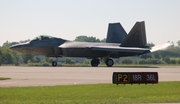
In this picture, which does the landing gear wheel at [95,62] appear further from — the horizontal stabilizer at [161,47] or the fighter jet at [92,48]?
the horizontal stabilizer at [161,47]

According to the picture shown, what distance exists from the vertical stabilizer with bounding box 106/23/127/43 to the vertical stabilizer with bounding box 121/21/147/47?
5144mm

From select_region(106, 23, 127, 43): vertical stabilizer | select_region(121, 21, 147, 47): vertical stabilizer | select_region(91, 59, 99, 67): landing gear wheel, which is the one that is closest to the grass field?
select_region(91, 59, 99, 67): landing gear wheel

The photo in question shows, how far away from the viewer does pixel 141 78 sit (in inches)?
771

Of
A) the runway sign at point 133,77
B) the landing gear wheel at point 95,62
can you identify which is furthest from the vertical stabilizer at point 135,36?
the runway sign at point 133,77

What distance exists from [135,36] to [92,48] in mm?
5864

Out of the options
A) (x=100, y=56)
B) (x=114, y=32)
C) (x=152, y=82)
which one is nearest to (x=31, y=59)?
(x=114, y=32)

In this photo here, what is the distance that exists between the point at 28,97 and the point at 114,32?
138 ft

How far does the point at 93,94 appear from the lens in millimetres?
17250

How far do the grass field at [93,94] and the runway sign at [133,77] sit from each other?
0.28m

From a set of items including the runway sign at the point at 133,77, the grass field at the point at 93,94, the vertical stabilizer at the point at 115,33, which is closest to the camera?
the grass field at the point at 93,94

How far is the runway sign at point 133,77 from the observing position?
1911cm

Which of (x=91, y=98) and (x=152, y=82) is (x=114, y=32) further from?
(x=91, y=98)

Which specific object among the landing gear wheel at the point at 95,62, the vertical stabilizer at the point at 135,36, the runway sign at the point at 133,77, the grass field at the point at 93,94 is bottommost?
the grass field at the point at 93,94

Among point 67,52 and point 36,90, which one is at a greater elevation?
point 67,52
